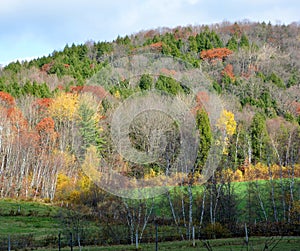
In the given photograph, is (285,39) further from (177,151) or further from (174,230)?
(174,230)

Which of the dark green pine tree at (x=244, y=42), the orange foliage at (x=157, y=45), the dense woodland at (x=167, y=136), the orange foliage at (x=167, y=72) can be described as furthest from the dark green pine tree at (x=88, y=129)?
the dark green pine tree at (x=244, y=42)

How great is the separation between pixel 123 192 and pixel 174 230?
4.90 meters

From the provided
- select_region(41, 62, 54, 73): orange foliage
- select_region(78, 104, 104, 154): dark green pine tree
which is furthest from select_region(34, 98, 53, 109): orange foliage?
select_region(41, 62, 54, 73): orange foliage

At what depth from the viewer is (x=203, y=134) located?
4294 centimetres

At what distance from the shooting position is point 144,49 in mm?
74812

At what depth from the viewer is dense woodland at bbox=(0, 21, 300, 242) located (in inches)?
1150

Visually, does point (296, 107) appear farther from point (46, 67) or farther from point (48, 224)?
point (48, 224)

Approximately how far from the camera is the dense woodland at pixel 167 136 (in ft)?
95.8

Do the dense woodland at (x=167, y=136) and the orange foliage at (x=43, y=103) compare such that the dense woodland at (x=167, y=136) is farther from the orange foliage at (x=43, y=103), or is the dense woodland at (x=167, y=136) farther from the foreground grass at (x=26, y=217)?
the foreground grass at (x=26, y=217)

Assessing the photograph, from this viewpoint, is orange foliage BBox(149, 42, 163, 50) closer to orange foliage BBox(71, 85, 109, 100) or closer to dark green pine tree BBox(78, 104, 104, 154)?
orange foliage BBox(71, 85, 109, 100)

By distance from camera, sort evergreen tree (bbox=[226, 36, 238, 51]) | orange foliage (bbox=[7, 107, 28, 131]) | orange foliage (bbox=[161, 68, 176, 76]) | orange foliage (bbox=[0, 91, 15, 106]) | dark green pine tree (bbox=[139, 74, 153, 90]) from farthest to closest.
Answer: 1. evergreen tree (bbox=[226, 36, 238, 51])
2. orange foliage (bbox=[0, 91, 15, 106])
3. orange foliage (bbox=[161, 68, 176, 76])
4. dark green pine tree (bbox=[139, 74, 153, 90])
5. orange foliage (bbox=[7, 107, 28, 131])

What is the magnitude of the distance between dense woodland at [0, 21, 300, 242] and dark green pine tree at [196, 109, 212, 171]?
0.14 meters

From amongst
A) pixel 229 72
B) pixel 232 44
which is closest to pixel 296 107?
pixel 229 72

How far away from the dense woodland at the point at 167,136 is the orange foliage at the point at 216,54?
0.89ft
